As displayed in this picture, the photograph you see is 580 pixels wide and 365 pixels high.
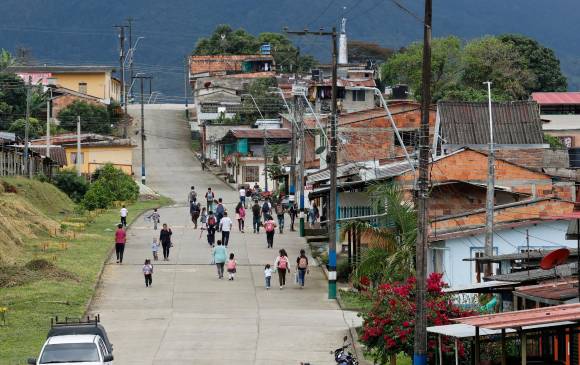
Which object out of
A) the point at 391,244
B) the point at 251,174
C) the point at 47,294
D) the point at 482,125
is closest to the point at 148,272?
the point at 47,294

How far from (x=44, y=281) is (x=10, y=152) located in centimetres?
3363

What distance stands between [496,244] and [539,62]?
96.2 metres

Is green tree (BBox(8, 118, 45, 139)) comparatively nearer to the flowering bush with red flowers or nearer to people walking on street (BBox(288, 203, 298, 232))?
people walking on street (BBox(288, 203, 298, 232))

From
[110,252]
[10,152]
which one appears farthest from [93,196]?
[110,252]

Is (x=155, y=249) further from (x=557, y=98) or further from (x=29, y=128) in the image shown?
(x=557, y=98)

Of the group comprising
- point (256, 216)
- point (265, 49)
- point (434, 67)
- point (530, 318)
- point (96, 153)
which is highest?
point (265, 49)

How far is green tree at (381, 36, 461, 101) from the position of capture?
11706 cm

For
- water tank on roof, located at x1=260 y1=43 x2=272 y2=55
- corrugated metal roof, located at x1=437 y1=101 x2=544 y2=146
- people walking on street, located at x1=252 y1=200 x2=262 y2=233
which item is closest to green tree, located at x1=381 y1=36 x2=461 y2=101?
water tank on roof, located at x1=260 y1=43 x2=272 y2=55

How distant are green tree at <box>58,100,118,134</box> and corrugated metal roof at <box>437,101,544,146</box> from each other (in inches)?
2398

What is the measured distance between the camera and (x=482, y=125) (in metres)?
62.2

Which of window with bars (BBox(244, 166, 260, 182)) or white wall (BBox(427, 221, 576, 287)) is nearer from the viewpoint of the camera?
white wall (BBox(427, 221, 576, 287))

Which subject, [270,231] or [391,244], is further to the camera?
[270,231]

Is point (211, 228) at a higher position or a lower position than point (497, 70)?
lower

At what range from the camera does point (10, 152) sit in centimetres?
7400
